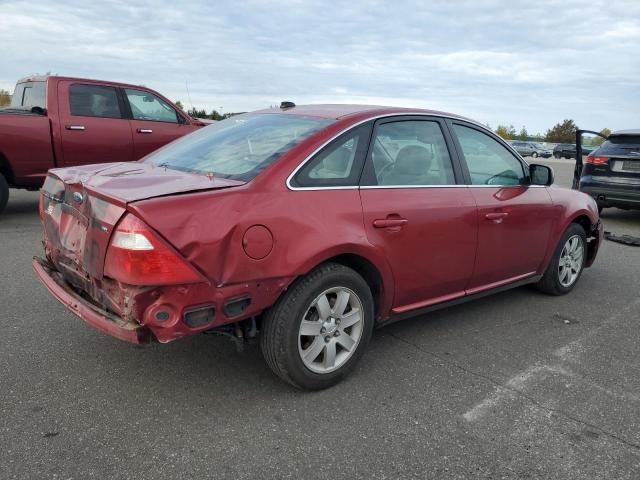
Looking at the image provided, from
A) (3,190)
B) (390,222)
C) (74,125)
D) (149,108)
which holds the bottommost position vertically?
(3,190)

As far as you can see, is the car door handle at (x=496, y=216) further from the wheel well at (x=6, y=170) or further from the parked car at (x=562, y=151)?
the parked car at (x=562, y=151)

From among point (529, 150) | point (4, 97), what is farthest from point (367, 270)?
point (529, 150)

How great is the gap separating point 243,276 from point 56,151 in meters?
6.11

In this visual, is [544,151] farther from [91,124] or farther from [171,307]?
[171,307]

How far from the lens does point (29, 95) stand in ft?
27.1

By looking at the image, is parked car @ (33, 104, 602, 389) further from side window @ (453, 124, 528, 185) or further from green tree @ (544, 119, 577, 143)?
green tree @ (544, 119, 577, 143)

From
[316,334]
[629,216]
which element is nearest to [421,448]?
[316,334]

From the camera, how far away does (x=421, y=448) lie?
8.59 feet

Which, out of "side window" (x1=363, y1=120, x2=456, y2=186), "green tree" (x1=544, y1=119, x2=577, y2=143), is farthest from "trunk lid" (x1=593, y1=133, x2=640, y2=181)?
"green tree" (x1=544, y1=119, x2=577, y2=143)

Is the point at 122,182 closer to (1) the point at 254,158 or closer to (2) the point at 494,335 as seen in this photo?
(1) the point at 254,158

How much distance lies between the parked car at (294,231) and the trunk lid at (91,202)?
0.01 meters

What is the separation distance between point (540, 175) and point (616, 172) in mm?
5371

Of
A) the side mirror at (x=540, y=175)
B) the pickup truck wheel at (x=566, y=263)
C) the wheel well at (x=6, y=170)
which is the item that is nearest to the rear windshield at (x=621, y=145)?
the pickup truck wheel at (x=566, y=263)

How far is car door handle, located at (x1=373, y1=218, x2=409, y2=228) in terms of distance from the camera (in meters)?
3.23
